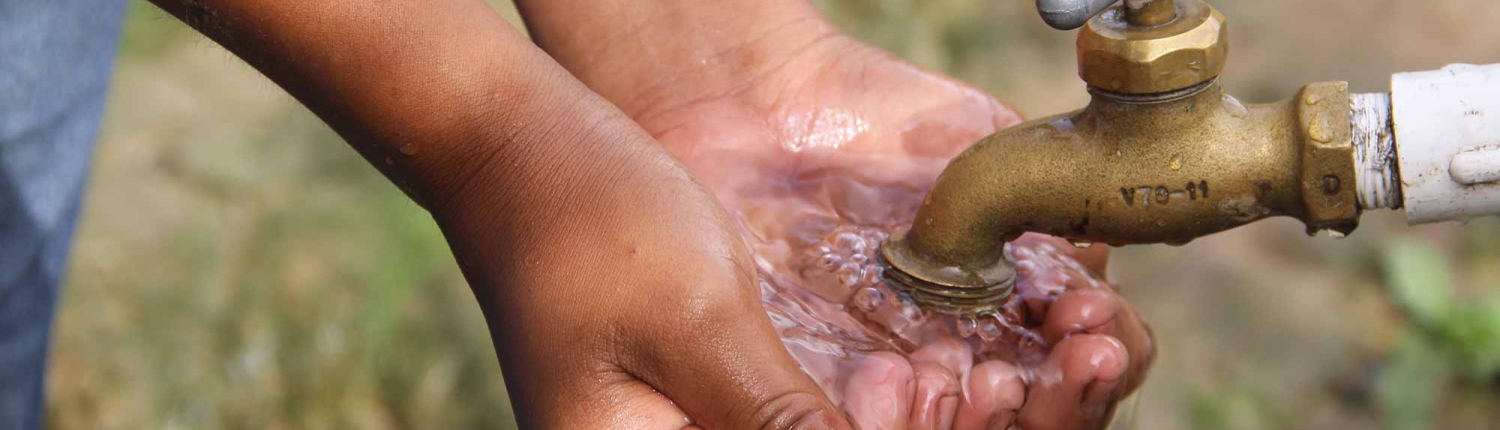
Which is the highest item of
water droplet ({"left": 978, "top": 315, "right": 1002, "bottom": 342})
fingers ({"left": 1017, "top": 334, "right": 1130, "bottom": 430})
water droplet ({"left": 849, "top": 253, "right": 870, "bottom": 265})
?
water droplet ({"left": 849, "top": 253, "right": 870, "bottom": 265})

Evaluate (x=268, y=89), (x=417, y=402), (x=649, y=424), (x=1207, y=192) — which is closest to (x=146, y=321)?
(x=417, y=402)

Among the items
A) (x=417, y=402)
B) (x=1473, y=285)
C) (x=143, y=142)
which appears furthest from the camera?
(x=143, y=142)

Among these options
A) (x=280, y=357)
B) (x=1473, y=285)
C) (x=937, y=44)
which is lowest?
(x=1473, y=285)

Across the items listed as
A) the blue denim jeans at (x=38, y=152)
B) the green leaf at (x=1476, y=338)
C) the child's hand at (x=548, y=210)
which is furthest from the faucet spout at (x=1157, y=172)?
the green leaf at (x=1476, y=338)

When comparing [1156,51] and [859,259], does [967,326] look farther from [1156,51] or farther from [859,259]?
[1156,51]

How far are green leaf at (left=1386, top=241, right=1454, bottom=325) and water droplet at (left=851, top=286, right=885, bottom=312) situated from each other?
1573mm

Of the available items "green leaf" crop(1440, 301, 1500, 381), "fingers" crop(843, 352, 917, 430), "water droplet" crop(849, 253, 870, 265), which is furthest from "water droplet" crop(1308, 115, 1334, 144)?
"green leaf" crop(1440, 301, 1500, 381)

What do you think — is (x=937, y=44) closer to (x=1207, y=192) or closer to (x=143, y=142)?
(x=143, y=142)

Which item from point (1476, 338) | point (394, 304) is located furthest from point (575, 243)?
point (1476, 338)

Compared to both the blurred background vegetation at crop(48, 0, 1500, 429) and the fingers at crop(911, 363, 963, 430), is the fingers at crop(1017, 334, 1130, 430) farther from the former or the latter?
the blurred background vegetation at crop(48, 0, 1500, 429)

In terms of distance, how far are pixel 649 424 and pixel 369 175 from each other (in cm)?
187

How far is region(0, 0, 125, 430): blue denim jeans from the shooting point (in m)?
1.54

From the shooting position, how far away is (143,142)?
2.98 metres

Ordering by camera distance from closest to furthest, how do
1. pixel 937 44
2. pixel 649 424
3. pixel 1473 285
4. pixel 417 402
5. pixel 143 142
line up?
pixel 649 424
pixel 417 402
pixel 1473 285
pixel 143 142
pixel 937 44
